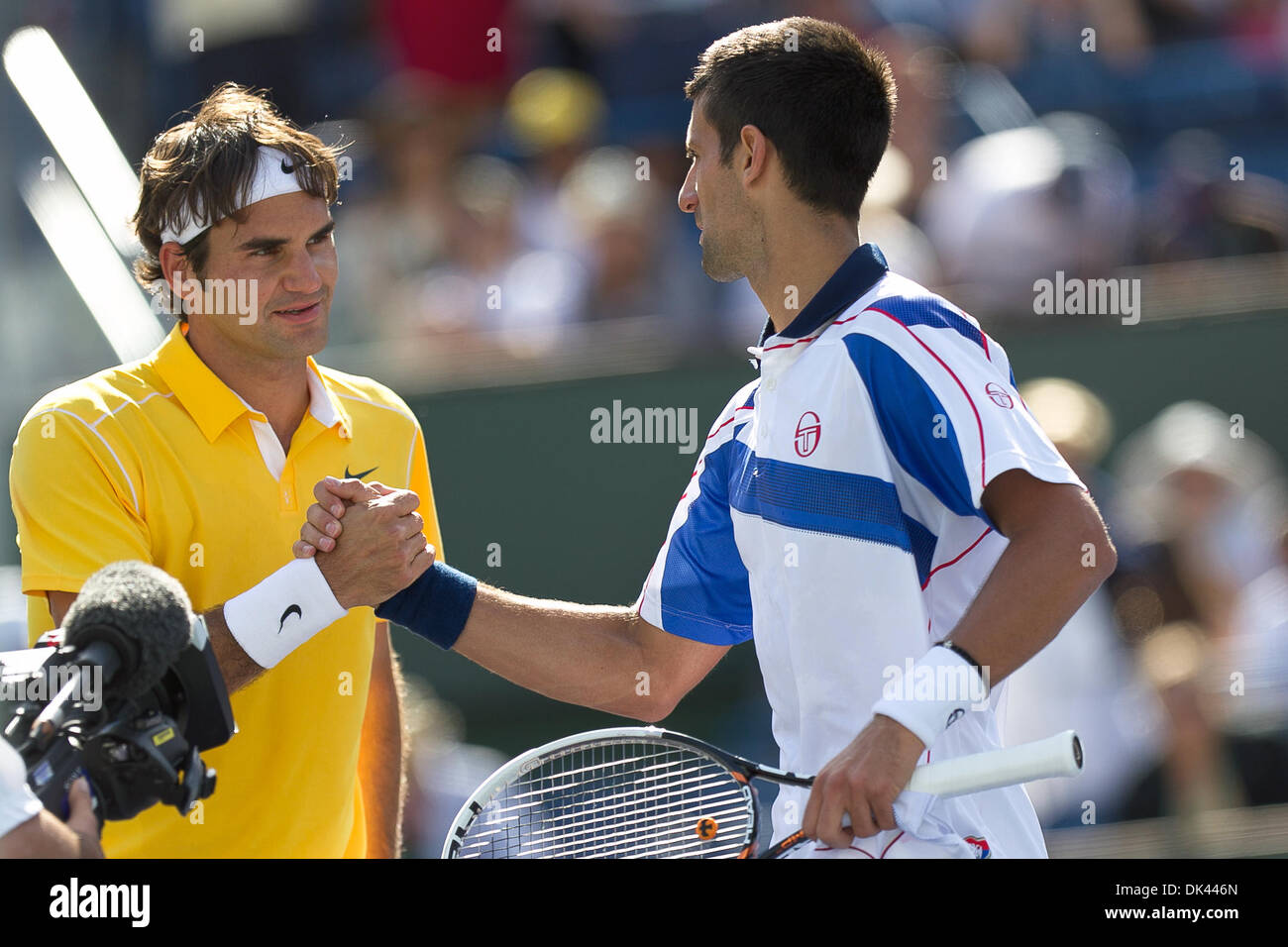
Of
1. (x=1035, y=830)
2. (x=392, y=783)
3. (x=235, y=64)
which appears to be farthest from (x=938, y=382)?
(x=235, y=64)

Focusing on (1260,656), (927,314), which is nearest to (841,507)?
(927,314)

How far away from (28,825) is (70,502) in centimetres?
86

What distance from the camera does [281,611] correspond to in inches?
119

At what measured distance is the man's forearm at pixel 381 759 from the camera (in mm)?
3615

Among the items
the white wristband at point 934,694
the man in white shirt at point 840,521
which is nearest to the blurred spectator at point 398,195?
the man in white shirt at point 840,521

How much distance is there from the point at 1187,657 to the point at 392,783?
299 cm

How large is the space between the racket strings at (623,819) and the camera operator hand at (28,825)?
0.79 meters

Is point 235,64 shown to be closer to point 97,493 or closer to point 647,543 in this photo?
point 647,543

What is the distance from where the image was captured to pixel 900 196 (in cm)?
679

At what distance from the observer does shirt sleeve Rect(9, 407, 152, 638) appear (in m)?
3.01

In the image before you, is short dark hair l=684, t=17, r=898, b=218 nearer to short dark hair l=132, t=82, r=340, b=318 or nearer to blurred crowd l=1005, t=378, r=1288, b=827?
short dark hair l=132, t=82, r=340, b=318

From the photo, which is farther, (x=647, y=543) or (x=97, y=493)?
(x=647, y=543)

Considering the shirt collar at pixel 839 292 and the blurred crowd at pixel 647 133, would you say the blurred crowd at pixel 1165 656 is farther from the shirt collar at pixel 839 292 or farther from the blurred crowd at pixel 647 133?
the shirt collar at pixel 839 292
